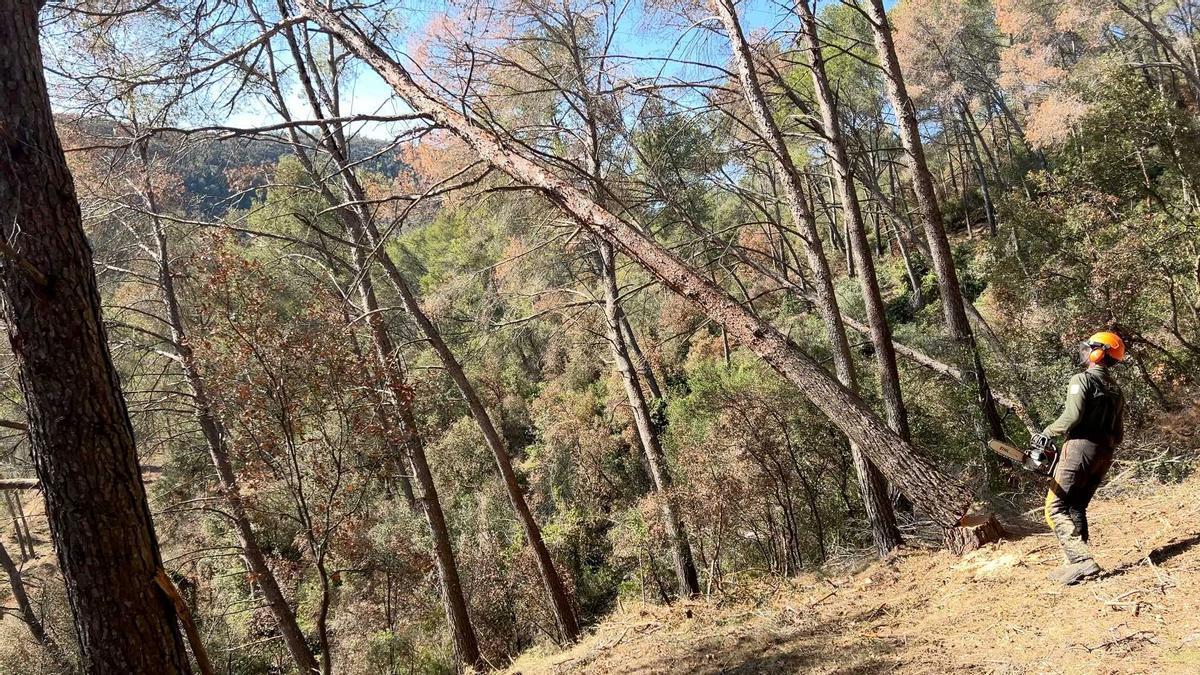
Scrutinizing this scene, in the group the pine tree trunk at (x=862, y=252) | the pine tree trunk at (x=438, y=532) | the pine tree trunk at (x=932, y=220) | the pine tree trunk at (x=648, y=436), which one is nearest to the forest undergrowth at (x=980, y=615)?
the pine tree trunk at (x=862, y=252)

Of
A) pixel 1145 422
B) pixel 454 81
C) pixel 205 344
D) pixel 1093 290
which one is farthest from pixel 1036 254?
pixel 205 344

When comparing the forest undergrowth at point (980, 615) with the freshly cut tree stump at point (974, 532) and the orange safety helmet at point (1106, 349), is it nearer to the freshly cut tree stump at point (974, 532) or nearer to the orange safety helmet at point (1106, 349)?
the freshly cut tree stump at point (974, 532)

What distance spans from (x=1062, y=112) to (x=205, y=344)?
2719cm

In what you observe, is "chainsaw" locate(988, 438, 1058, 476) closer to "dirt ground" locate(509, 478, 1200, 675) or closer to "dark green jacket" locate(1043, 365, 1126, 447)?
"dark green jacket" locate(1043, 365, 1126, 447)

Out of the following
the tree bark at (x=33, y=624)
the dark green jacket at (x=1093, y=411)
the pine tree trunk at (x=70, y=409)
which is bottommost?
the tree bark at (x=33, y=624)

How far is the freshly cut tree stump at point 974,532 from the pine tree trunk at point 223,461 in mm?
6934

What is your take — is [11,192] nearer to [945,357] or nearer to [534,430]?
[945,357]

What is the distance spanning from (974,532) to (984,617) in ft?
3.20

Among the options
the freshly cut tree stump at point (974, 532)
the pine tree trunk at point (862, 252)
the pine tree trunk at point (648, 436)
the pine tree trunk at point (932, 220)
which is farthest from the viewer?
the pine tree trunk at point (648, 436)

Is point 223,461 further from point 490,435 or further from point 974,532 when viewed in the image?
point 974,532

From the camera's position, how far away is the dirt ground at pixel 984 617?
106 inches

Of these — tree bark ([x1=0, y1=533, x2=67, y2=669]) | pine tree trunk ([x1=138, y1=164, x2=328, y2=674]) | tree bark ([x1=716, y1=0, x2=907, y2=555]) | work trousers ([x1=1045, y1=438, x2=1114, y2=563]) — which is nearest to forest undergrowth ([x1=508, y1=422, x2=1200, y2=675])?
work trousers ([x1=1045, y1=438, x2=1114, y2=563])

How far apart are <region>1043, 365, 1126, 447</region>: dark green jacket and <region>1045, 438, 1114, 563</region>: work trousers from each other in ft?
0.19

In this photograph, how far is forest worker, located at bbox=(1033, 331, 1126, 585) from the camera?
3.40 metres
